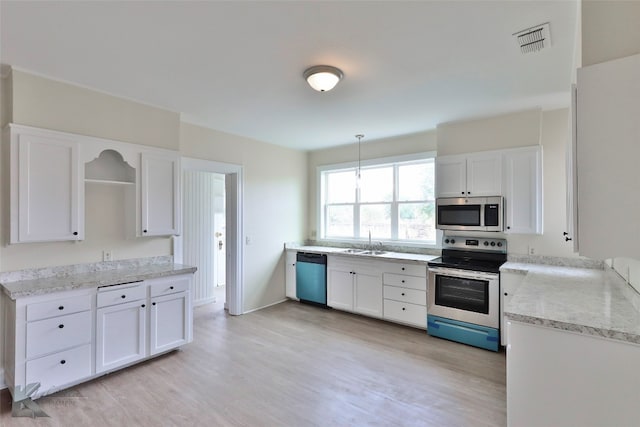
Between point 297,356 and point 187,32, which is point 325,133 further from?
point 297,356

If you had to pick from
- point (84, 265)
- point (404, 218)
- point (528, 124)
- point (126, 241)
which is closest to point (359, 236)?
point (404, 218)

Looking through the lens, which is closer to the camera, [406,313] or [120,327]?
[120,327]

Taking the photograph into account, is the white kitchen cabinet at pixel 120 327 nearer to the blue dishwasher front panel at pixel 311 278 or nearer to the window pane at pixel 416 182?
the blue dishwasher front panel at pixel 311 278

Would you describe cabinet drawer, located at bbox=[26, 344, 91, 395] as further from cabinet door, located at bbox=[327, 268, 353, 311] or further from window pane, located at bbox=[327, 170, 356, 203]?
window pane, located at bbox=[327, 170, 356, 203]

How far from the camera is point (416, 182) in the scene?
4.65 metres

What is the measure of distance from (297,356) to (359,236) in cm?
248

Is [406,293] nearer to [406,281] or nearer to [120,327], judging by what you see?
[406,281]

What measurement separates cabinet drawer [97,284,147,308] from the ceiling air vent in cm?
374

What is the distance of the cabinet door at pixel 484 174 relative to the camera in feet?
11.8

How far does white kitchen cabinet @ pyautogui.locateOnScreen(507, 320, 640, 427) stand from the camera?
1464 mm

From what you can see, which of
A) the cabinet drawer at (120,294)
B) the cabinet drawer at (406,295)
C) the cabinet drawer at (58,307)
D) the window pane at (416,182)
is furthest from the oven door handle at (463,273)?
the cabinet drawer at (58,307)

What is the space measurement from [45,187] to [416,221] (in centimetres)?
436

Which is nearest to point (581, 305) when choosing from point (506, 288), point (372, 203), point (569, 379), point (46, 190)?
point (569, 379)

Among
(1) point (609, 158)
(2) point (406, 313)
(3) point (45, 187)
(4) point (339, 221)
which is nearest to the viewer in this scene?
(1) point (609, 158)
